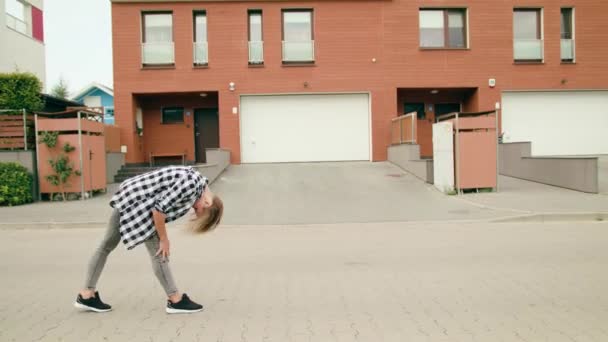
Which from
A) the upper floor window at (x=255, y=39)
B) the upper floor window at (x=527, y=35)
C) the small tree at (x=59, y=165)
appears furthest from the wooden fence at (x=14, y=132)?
the upper floor window at (x=527, y=35)

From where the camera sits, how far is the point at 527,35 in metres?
22.4

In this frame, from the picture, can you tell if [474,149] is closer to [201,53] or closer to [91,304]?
[91,304]

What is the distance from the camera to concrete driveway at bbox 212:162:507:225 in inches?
467

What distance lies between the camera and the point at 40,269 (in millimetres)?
7082

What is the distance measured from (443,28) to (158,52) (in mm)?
11187

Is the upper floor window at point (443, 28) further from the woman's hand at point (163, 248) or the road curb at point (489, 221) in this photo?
the woman's hand at point (163, 248)

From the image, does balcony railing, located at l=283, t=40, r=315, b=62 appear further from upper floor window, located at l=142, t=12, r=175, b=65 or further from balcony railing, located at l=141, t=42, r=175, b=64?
upper floor window, located at l=142, t=12, r=175, b=65

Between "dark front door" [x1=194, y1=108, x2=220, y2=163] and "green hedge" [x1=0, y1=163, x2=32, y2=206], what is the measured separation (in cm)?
969

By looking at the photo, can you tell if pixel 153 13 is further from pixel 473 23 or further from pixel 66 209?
pixel 473 23

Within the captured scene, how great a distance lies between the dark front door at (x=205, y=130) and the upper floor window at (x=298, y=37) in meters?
4.11

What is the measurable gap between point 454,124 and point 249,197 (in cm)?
567

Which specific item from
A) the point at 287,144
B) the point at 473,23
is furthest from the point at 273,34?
the point at 473,23

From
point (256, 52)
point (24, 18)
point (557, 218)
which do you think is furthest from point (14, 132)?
point (24, 18)

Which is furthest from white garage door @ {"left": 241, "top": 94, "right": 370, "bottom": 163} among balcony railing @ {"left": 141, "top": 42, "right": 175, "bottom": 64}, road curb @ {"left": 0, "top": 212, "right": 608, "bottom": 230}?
road curb @ {"left": 0, "top": 212, "right": 608, "bottom": 230}
